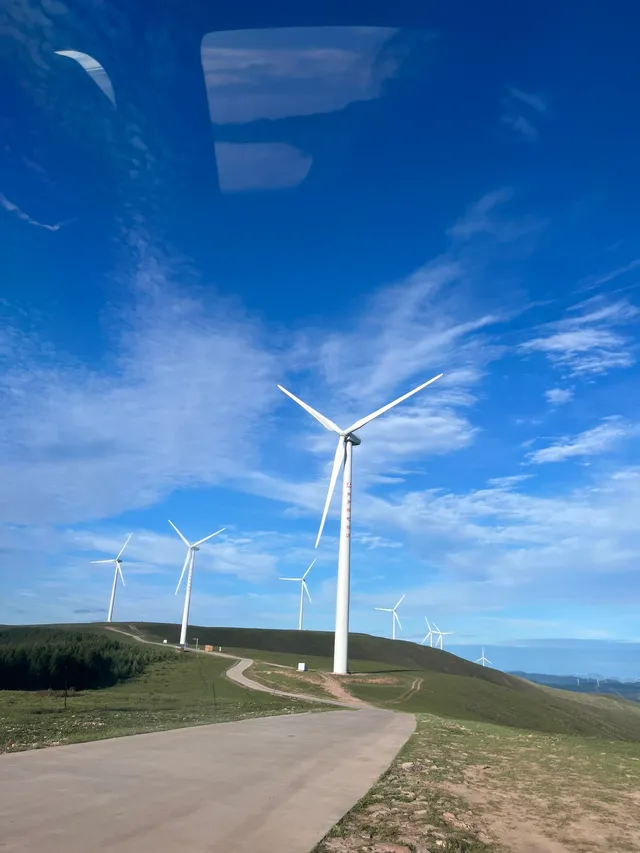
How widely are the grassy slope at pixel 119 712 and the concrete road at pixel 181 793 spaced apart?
8.18 ft

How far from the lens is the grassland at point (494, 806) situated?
10539mm

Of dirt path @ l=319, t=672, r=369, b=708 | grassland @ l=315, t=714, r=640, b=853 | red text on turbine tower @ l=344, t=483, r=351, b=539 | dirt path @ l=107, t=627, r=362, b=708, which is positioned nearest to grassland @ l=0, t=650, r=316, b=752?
dirt path @ l=107, t=627, r=362, b=708

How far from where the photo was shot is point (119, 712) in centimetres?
3234

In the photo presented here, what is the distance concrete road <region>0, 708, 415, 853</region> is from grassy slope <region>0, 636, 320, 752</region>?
2.49m

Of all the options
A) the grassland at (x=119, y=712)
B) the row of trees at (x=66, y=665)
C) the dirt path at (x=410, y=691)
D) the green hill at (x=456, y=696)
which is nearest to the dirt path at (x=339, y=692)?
the green hill at (x=456, y=696)

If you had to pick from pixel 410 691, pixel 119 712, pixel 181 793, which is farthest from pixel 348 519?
pixel 181 793

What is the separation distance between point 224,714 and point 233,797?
73.9 feet

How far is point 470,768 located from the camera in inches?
725

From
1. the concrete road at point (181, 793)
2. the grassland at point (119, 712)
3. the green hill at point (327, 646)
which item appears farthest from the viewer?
the green hill at point (327, 646)

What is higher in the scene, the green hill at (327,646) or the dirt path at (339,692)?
the green hill at (327,646)

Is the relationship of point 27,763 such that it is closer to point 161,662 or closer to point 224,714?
point 224,714

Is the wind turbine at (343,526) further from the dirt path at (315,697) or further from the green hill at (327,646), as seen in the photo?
the green hill at (327,646)

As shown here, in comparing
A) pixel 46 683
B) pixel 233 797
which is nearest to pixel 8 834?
pixel 233 797

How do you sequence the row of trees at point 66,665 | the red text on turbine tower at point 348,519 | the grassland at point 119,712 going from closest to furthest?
the grassland at point 119,712 < the red text on turbine tower at point 348,519 < the row of trees at point 66,665
